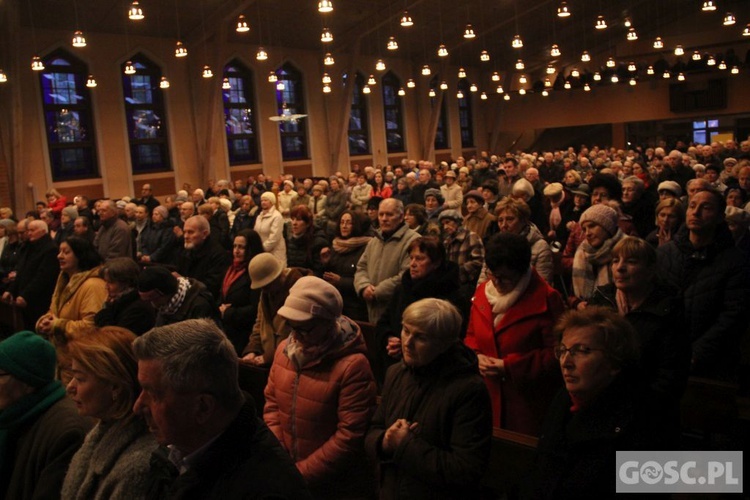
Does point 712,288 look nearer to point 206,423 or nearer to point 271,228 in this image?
point 206,423

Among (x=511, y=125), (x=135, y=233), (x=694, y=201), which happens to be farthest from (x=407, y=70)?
(x=694, y=201)

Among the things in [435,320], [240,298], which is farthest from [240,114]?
[435,320]

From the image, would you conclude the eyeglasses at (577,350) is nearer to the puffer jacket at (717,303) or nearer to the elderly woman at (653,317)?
the elderly woman at (653,317)

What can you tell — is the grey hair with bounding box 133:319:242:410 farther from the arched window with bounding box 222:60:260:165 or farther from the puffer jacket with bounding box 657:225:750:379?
the arched window with bounding box 222:60:260:165

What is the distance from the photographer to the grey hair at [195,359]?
1.83 meters

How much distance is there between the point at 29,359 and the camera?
263 centimetres

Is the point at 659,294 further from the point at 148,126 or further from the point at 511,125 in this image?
the point at 511,125

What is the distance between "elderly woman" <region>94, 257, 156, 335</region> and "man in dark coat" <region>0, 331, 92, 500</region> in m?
1.43

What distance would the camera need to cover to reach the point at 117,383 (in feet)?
7.77

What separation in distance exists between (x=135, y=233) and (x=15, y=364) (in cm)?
691

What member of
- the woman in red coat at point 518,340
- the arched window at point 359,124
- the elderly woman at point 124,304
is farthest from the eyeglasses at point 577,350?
the arched window at point 359,124

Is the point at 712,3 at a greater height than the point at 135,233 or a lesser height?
greater

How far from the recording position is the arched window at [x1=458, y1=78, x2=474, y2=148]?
29.9m

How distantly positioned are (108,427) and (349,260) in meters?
3.39
